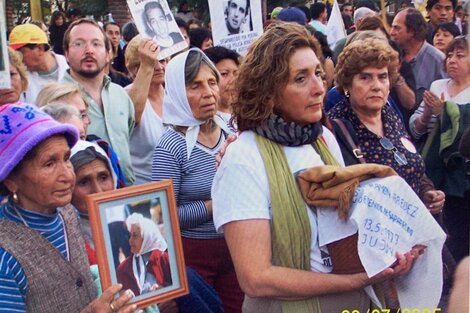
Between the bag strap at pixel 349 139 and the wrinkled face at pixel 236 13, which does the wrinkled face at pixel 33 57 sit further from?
the bag strap at pixel 349 139

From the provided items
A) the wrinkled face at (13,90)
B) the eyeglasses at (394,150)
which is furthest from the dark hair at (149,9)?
the eyeglasses at (394,150)

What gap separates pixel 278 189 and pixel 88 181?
77cm

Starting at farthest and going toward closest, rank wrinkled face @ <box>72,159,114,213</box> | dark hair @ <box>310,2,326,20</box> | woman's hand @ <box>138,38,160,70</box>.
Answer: dark hair @ <box>310,2,326,20</box>
woman's hand @ <box>138,38,160,70</box>
wrinkled face @ <box>72,159,114,213</box>

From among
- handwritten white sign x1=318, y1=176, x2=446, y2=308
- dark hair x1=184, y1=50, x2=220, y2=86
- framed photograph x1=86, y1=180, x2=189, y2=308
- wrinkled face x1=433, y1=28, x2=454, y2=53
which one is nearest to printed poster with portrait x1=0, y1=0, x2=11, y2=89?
framed photograph x1=86, y1=180, x2=189, y2=308

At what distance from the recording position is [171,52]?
4750mm

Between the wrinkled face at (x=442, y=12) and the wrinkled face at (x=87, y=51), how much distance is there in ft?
16.7

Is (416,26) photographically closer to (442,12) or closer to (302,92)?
(442,12)

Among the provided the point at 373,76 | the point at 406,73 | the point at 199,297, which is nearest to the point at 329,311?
the point at 199,297

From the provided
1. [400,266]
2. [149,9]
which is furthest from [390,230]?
[149,9]

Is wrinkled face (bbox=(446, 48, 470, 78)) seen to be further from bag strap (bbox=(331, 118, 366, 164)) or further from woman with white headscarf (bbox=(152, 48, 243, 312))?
woman with white headscarf (bbox=(152, 48, 243, 312))

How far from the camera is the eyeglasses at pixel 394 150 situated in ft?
10.5

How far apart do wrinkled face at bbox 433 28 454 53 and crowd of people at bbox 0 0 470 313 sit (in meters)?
2.62

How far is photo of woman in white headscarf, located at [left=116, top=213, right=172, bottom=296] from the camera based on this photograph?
84.9 inches

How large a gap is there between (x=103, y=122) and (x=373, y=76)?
1.62m
